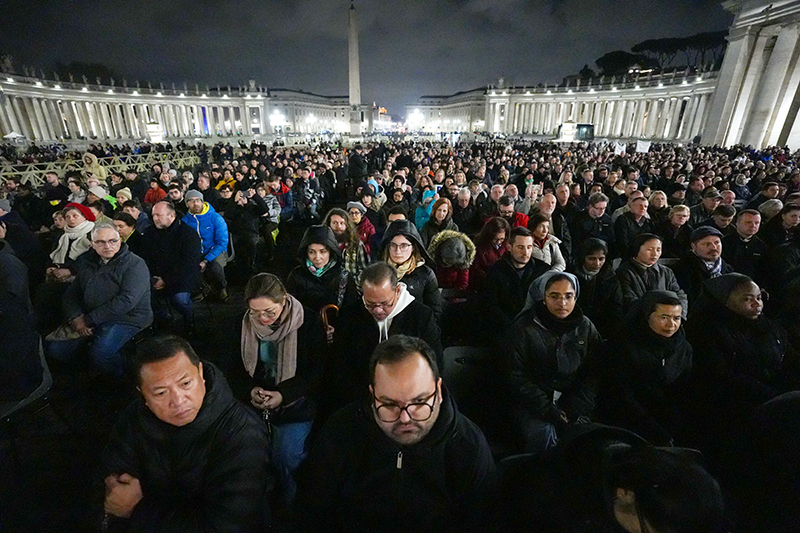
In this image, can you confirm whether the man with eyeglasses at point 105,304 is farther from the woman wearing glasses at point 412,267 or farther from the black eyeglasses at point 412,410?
the black eyeglasses at point 412,410

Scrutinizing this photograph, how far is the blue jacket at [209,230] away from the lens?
5664 millimetres

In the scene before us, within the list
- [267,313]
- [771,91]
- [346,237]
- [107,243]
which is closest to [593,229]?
[346,237]

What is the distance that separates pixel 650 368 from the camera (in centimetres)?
267

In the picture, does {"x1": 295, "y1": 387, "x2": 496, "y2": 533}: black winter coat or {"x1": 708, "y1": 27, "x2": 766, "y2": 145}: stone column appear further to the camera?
{"x1": 708, "y1": 27, "x2": 766, "y2": 145}: stone column

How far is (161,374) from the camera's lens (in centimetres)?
169

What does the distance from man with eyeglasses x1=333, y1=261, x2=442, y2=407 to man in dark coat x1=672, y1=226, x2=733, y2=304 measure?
10.7 feet

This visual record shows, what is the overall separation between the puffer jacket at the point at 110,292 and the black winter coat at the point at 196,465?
2.23m

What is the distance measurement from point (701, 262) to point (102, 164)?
23728 millimetres

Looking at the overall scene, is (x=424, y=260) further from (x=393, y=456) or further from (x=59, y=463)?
(x=59, y=463)

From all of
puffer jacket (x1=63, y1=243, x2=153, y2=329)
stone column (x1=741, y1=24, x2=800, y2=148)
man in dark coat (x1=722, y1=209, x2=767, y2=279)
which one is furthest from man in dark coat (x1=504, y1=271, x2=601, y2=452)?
stone column (x1=741, y1=24, x2=800, y2=148)

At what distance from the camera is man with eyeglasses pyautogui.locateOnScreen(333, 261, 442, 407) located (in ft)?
8.55

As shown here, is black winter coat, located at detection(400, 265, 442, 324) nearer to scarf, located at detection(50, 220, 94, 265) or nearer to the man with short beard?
the man with short beard

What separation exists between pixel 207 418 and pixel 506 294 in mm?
3005

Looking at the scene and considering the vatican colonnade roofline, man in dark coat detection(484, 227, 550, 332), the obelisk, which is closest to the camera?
man in dark coat detection(484, 227, 550, 332)
